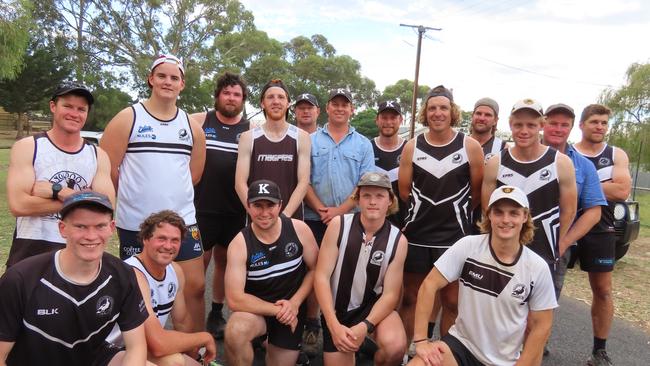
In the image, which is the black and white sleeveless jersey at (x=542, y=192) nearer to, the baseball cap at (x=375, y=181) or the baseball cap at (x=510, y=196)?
the baseball cap at (x=510, y=196)

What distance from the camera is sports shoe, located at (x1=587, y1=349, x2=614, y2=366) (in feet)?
13.3

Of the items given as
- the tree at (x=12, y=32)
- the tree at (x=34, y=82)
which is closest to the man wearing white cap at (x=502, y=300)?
the tree at (x=12, y=32)

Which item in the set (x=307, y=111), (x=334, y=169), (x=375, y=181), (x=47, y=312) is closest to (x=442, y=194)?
(x=375, y=181)

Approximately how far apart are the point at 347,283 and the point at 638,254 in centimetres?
779

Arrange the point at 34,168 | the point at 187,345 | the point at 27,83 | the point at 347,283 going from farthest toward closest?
the point at 27,83 < the point at 347,283 < the point at 187,345 < the point at 34,168

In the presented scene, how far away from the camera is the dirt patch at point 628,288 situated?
5.44 m

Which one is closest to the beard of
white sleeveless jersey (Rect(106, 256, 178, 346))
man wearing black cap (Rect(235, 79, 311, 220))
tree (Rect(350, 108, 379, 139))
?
man wearing black cap (Rect(235, 79, 311, 220))

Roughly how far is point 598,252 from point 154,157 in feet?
12.4

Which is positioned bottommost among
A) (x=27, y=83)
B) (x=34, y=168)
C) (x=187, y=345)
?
(x=187, y=345)

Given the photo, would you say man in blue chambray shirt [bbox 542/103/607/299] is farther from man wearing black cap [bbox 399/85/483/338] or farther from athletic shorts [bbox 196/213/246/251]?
athletic shorts [bbox 196/213/246/251]

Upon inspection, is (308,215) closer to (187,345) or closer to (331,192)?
(331,192)

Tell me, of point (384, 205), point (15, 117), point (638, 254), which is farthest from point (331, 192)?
point (15, 117)

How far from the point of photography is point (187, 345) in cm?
312

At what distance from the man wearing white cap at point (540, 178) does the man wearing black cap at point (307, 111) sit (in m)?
2.33
